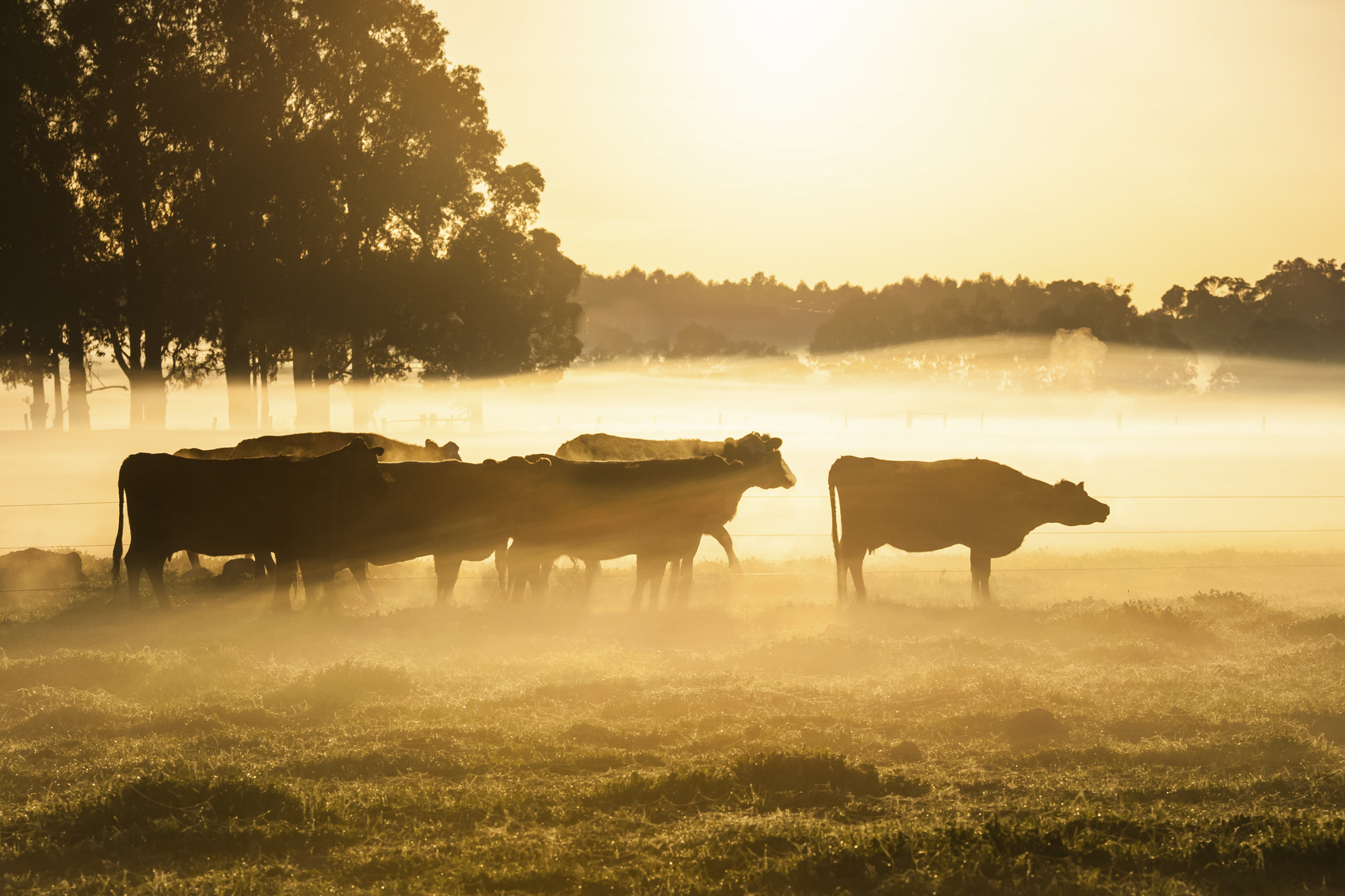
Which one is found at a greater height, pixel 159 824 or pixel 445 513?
pixel 445 513

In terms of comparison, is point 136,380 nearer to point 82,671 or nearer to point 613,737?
point 82,671

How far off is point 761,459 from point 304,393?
70.5 ft

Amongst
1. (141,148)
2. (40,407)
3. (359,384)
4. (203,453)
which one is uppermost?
(141,148)

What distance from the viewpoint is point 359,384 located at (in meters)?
34.1

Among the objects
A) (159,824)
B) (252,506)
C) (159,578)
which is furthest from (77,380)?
(159,824)

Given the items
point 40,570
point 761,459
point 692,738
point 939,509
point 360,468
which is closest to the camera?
point 692,738

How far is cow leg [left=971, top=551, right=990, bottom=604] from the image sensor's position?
14.7m

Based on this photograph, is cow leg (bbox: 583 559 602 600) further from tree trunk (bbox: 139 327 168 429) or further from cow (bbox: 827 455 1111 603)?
tree trunk (bbox: 139 327 168 429)

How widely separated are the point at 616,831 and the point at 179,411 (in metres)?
38.7

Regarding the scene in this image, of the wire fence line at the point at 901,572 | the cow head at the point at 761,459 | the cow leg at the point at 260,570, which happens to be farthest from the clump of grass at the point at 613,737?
the cow head at the point at 761,459

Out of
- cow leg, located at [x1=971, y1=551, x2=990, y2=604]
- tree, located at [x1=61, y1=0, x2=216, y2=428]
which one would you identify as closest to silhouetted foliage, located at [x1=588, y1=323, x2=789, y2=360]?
tree, located at [x1=61, y1=0, x2=216, y2=428]

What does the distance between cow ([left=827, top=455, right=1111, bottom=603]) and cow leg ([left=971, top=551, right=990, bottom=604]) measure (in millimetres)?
11

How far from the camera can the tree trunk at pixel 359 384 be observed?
3303 centimetres

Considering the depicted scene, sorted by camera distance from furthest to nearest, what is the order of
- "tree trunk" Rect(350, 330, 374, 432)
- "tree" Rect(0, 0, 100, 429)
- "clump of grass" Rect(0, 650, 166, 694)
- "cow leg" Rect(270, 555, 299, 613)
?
"tree trunk" Rect(350, 330, 374, 432), "tree" Rect(0, 0, 100, 429), "cow leg" Rect(270, 555, 299, 613), "clump of grass" Rect(0, 650, 166, 694)
